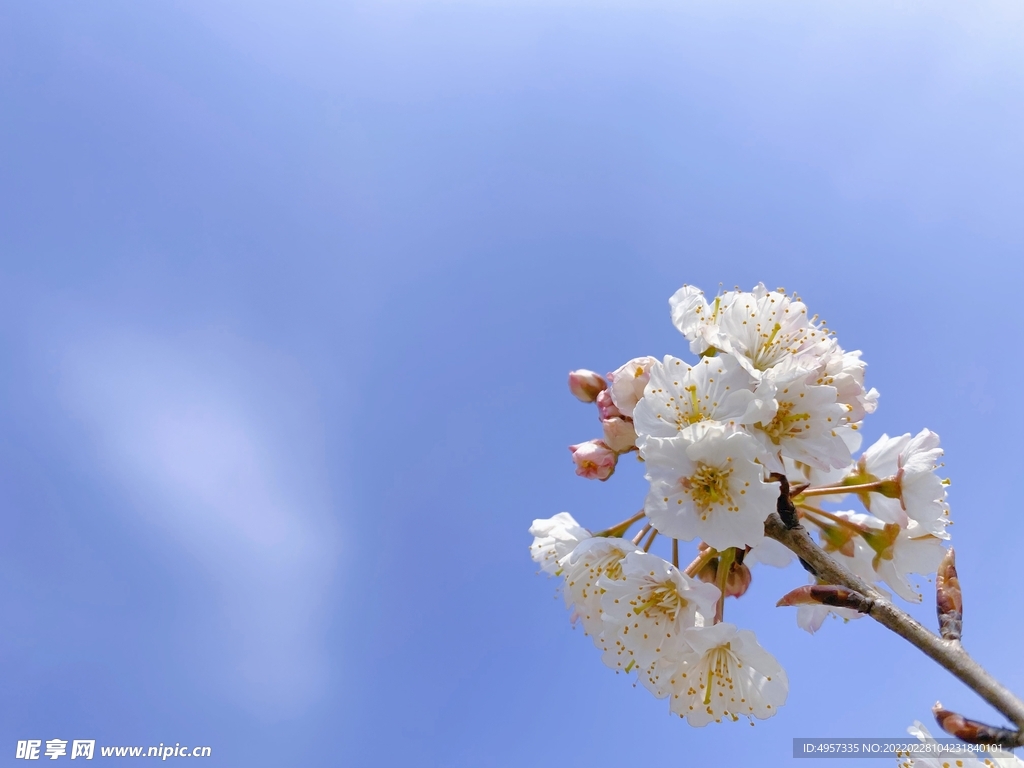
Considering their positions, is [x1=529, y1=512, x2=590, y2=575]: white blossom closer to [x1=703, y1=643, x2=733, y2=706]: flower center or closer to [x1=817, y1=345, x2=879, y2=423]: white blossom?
[x1=703, y1=643, x2=733, y2=706]: flower center

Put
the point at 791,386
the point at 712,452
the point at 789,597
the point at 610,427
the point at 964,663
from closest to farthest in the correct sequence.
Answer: the point at 964,663 < the point at 789,597 < the point at 712,452 < the point at 791,386 < the point at 610,427

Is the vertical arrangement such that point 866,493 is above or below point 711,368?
below

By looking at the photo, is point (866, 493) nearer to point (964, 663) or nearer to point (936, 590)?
point (936, 590)

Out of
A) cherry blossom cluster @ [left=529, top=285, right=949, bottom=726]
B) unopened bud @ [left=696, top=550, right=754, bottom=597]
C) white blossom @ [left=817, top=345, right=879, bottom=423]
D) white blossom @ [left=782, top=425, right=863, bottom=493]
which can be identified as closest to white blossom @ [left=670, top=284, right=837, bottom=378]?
cherry blossom cluster @ [left=529, top=285, right=949, bottom=726]

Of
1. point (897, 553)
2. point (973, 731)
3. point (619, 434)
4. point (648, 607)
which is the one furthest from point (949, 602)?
point (619, 434)

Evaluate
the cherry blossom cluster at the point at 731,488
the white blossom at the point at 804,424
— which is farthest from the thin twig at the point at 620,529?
the white blossom at the point at 804,424

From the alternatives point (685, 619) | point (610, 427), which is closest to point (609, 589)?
point (685, 619)
